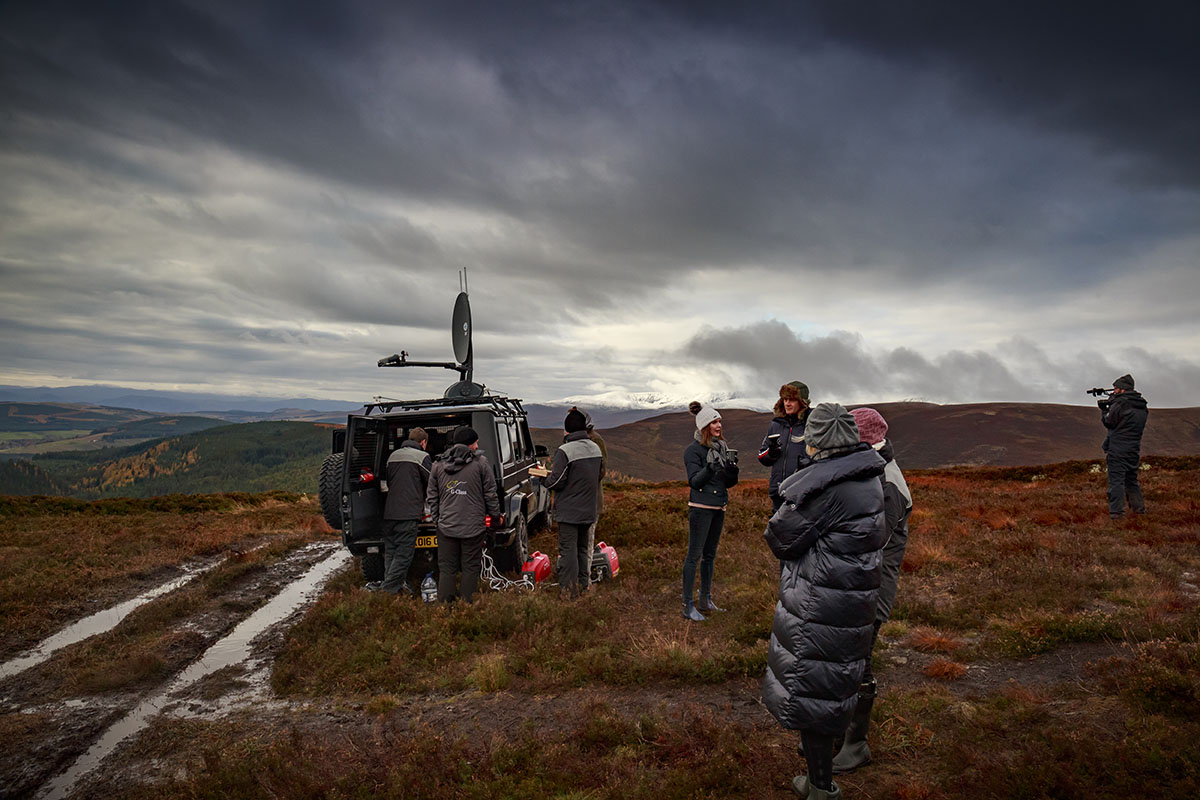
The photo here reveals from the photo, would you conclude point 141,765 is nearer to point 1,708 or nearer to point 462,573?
point 1,708

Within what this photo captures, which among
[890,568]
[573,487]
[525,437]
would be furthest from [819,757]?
[525,437]

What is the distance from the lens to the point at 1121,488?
39.4ft

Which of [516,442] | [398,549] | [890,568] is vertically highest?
[516,442]

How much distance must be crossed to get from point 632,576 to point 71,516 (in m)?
20.7

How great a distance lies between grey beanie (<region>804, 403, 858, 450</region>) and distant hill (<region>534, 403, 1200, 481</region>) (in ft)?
137

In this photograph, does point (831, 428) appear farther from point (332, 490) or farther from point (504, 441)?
point (332, 490)

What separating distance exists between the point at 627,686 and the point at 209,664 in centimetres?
497

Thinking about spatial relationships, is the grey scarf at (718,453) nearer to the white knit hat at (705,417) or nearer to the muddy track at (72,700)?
the white knit hat at (705,417)

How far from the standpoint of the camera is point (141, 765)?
4691 millimetres

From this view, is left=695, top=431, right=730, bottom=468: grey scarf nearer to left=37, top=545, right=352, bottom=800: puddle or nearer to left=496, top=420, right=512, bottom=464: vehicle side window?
left=496, top=420, right=512, bottom=464: vehicle side window

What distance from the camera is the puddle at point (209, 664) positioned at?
4679 millimetres

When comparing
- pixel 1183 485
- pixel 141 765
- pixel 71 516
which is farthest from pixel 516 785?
pixel 71 516

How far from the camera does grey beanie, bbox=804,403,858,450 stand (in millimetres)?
3428

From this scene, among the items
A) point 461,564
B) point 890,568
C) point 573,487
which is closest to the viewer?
point 890,568
